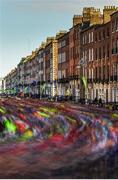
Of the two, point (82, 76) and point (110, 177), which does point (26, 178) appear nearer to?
point (110, 177)

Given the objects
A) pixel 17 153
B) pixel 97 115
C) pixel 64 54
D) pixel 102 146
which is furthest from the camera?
pixel 64 54

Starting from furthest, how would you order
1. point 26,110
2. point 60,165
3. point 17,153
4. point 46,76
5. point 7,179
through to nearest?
point 46,76 < point 26,110 < point 17,153 < point 60,165 < point 7,179

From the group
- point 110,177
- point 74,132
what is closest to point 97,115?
point 74,132

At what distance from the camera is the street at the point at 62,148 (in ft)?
103

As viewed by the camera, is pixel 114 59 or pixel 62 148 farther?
pixel 114 59

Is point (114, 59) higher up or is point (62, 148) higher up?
point (114, 59)

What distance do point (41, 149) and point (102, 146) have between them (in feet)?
14.7

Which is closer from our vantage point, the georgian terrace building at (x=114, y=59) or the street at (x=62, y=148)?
the street at (x=62, y=148)

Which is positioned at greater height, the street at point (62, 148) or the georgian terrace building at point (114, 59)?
the georgian terrace building at point (114, 59)

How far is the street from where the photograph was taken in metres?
31.3

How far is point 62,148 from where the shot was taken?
4147 centimetres

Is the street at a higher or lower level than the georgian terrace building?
lower

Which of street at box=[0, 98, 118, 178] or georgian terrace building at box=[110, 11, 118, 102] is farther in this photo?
georgian terrace building at box=[110, 11, 118, 102]

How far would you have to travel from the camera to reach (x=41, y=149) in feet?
135
